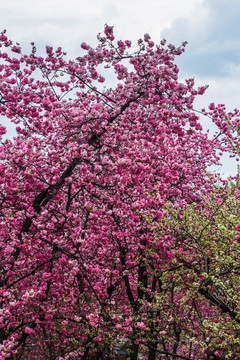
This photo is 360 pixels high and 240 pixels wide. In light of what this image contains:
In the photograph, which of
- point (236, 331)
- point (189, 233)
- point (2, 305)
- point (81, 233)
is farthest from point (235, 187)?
point (2, 305)

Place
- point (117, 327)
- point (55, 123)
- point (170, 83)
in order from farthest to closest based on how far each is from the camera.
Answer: point (55, 123)
point (170, 83)
point (117, 327)

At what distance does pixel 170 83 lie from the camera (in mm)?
8398

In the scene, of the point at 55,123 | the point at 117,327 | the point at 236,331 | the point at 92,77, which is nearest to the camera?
the point at 236,331

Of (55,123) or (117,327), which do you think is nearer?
(117,327)

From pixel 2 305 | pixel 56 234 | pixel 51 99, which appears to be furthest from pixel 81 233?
pixel 51 99

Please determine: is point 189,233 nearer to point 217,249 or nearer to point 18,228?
point 217,249

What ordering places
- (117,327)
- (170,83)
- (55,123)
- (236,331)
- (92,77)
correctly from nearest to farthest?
1. (236,331)
2. (117,327)
3. (170,83)
4. (92,77)
5. (55,123)

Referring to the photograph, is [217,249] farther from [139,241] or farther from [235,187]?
[139,241]

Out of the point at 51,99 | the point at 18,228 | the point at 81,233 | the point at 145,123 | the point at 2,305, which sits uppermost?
the point at 145,123

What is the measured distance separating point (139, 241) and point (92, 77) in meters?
6.01

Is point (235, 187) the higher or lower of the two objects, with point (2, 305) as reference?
higher

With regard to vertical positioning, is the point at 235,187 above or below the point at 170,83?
below

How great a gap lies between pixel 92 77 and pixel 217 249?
6834mm

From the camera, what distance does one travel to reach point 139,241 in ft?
34.3
